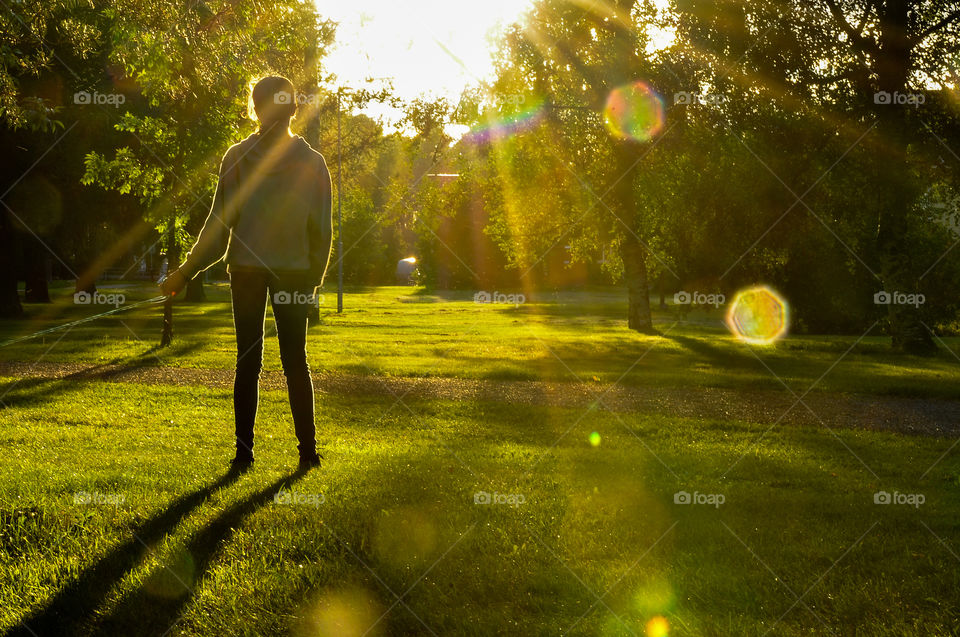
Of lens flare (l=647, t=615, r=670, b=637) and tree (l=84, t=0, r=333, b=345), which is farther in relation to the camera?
tree (l=84, t=0, r=333, b=345)

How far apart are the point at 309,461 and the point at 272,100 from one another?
257 centimetres

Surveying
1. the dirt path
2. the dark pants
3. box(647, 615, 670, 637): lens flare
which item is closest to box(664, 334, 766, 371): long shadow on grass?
the dirt path

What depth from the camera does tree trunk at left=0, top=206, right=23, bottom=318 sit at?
2594 centimetres

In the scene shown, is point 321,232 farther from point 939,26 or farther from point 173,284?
point 939,26

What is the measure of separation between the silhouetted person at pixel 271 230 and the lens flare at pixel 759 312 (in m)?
31.6

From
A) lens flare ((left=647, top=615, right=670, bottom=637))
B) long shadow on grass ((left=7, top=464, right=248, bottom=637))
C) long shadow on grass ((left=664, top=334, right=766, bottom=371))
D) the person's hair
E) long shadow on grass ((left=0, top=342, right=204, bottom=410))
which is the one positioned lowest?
long shadow on grass ((left=664, top=334, right=766, bottom=371))

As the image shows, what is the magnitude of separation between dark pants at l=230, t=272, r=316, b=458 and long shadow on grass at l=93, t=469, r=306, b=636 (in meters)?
1.12

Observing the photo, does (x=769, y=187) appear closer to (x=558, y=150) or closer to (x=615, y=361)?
(x=615, y=361)

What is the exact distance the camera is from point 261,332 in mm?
5422

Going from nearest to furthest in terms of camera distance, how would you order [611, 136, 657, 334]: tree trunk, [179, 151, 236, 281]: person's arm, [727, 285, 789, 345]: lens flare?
1. [179, 151, 236, 281]: person's arm
2. [611, 136, 657, 334]: tree trunk
3. [727, 285, 789, 345]: lens flare

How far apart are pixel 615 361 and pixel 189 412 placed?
995 centimetres

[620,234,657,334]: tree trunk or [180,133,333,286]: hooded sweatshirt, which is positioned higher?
[180,133,333,286]: hooded sweatshirt

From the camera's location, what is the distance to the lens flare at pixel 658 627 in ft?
10.5

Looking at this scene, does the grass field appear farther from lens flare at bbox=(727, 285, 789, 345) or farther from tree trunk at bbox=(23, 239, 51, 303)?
tree trunk at bbox=(23, 239, 51, 303)
